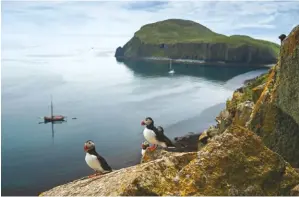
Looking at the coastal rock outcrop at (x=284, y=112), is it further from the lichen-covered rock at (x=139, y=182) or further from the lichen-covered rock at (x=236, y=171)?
the lichen-covered rock at (x=139, y=182)

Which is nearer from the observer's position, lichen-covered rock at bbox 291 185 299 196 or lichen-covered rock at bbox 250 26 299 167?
lichen-covered rock at bbox 291 185 299 196

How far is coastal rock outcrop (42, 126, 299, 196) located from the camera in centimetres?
1070

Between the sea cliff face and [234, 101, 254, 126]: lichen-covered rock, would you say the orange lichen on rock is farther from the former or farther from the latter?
the sea cliff face

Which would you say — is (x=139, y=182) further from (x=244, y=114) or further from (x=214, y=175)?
(x=244, y=114)

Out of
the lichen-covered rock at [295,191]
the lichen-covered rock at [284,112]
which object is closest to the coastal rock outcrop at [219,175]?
the lichen-covered rock at [295,191]

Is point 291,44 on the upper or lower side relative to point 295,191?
upper

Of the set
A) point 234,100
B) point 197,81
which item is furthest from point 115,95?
point 234,100

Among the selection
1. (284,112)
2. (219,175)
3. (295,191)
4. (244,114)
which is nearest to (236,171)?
(219,175)

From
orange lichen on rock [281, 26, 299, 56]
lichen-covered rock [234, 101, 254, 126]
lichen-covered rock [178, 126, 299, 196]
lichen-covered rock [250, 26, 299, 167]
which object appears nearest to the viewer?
lichen-covered rock [178, 126, 299, 196]

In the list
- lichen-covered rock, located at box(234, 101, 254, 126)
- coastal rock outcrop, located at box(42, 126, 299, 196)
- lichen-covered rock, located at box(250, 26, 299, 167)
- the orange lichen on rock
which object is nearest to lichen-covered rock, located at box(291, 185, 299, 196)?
coastal rock outcrop, located at box(42, 126, 299, 196)

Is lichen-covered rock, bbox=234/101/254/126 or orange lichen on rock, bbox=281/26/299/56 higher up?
orange lichen on rock, bbox=281/26/299/56

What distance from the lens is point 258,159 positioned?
11.4 m

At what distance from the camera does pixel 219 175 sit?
10.9 meters

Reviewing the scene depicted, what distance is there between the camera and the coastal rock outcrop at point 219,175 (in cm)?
1070
